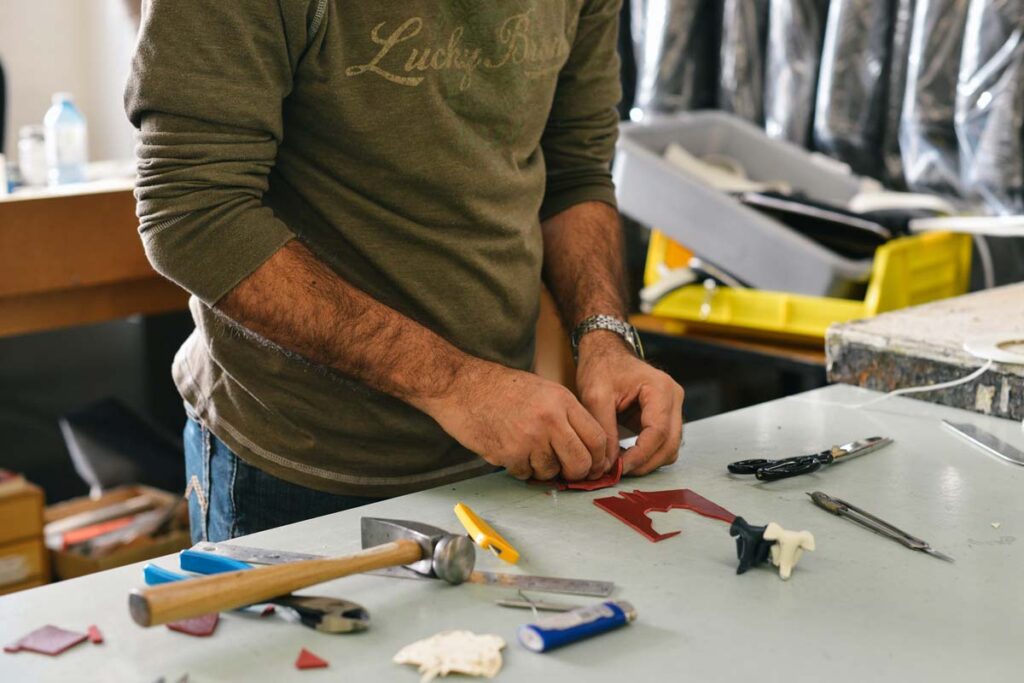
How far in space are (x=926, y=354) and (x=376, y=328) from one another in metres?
0.60

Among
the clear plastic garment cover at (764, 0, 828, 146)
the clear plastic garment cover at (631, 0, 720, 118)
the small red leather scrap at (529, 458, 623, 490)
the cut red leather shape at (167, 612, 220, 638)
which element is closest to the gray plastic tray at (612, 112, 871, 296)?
the clear plastic garment cover at (764, 0, 828, 146)

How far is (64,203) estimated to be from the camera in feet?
7.08

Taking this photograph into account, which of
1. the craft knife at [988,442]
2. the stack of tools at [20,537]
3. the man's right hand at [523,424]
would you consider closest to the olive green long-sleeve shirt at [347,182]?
the man's right hand at [523,424]

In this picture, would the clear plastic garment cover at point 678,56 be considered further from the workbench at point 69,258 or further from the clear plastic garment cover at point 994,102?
the workbench at point 69,258

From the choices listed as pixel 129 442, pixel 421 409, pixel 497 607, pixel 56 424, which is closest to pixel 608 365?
pixel 421 409

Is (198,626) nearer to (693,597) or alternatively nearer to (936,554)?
(693,597)

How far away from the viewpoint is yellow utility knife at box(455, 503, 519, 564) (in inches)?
33.7

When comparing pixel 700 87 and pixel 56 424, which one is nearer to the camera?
pixel 700 87

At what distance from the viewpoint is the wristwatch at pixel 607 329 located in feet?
4.04

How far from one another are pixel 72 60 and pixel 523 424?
460 centimetres

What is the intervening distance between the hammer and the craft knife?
539mm

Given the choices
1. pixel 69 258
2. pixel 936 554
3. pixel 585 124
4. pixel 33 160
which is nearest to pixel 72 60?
pixel 33 160

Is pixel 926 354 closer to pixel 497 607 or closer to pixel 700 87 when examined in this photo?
pixel 497 607

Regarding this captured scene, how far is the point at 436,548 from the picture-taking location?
0.81m
